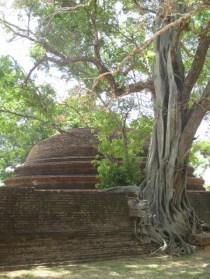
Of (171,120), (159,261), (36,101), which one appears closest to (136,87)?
(171,120)

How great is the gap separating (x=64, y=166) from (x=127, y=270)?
6.15m

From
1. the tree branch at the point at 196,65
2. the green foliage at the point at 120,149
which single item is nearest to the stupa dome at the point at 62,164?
the green foliage at the point at 120,149

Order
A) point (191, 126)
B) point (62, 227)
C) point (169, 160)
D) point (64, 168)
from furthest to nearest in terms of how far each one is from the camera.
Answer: point (64, 168), point (191, 126), point (169, 160), point (62, 227)

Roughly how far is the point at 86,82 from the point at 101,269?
288 inches

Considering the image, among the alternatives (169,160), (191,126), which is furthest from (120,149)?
(191,126)

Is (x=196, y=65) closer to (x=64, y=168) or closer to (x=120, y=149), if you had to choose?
(x=120, y=149)

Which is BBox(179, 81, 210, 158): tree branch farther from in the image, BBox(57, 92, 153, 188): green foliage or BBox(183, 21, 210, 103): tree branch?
BBox(57, 92, 153, 188): green foliage

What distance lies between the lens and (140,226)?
9.65 meters

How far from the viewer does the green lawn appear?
260 inches

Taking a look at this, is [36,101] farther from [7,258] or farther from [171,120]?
[7,258]

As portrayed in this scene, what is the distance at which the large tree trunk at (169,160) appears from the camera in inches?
388

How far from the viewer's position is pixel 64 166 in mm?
13008

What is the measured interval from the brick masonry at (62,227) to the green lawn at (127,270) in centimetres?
39

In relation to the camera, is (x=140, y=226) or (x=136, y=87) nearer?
→ (x=140, y=226)
